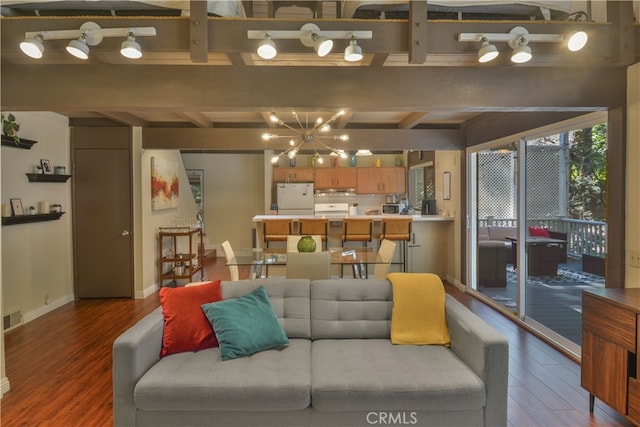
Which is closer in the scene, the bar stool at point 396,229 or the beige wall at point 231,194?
the bar stool at point 396,229

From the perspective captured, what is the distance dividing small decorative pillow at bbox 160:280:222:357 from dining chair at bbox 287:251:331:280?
1.24 meters

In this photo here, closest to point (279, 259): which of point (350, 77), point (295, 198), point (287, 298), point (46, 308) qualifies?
point (287, 298)

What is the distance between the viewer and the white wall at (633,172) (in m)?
2.70

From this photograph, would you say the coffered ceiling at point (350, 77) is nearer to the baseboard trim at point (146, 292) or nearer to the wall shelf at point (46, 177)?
the wall shelf at point (46, 177)

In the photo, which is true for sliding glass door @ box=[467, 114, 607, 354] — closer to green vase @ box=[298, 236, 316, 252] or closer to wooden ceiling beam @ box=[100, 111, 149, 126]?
green vase @ box=[298, 236, 316, 252]

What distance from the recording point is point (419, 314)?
2.50 meters

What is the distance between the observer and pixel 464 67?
285 centimetres

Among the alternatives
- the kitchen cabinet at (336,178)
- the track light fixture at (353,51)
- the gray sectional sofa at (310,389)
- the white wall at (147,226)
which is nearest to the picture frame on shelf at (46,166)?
the white wall at (147,226)

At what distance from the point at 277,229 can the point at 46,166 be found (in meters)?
2.91

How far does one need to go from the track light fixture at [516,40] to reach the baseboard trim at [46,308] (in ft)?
16.9

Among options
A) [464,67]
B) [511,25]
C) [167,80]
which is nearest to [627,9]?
[511,25]

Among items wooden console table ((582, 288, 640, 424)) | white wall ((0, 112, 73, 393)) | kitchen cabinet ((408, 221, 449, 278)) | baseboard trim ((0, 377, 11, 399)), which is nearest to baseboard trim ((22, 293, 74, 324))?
white wall ((0, 112, 73, 393))

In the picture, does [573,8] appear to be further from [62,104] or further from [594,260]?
[62,104]

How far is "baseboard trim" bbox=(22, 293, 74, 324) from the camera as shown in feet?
13.9
